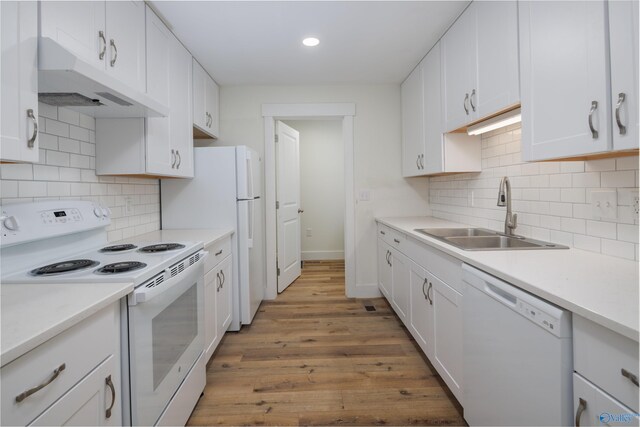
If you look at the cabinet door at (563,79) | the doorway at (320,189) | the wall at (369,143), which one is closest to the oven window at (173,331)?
the cabinet door at (563,79)

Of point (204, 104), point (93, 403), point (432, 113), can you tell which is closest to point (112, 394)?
point (93, 403)

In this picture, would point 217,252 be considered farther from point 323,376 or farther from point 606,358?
point 606,358

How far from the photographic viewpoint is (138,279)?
1.16 m

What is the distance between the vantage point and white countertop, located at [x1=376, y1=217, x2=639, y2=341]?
0.78 m

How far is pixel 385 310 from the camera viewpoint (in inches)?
124

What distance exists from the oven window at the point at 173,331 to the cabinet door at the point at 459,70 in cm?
199

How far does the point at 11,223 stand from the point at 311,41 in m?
2.19

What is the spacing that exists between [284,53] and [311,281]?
2.74 metres

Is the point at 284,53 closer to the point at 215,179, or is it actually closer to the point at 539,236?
the point at 215,179

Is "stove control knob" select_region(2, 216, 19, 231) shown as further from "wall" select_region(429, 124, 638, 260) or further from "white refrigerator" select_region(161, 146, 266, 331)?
"wall" select_region(429, 124, 638, 260)

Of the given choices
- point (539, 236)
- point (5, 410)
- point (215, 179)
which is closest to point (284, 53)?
point (215, 179)

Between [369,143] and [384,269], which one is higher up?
[369,143]

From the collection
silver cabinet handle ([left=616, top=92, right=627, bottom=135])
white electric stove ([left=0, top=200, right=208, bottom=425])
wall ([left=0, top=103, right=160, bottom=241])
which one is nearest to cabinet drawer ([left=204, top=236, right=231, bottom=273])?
white electric stove ([left=0, top=200, right=208, bottom=425])

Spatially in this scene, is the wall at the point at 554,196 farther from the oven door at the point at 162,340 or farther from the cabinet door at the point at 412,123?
the oven door at the point at 162,340
